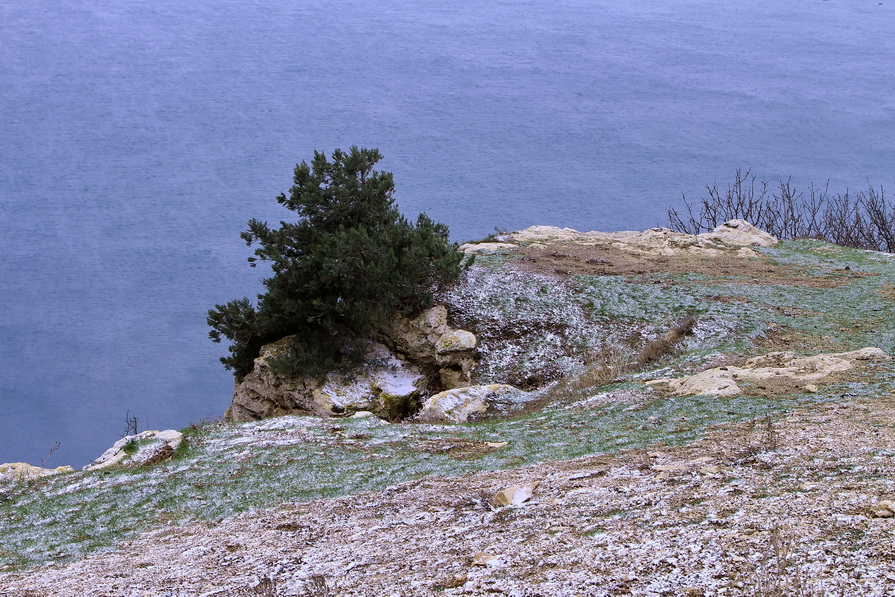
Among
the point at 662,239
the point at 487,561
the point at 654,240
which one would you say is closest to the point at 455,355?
the point at 654,240

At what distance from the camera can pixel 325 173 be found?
73.8 ft

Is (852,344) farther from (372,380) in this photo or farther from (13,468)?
(13,468)

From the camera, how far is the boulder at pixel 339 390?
20.9 m

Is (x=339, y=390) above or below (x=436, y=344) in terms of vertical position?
below

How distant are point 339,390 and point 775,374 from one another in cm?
1075

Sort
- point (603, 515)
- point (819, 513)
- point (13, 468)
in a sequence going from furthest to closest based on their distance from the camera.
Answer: point (13, 468), point (603, 515), point (819, 513)

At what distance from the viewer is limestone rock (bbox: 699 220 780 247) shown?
32.9 meters

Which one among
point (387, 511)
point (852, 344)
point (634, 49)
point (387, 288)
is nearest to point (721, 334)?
point (852, 344)

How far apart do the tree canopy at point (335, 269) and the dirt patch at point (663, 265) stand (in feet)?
16.5

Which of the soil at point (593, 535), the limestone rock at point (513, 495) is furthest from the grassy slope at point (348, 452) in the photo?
the limestone rock at point (513, 495)

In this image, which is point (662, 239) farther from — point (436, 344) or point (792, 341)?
point (436, 344)

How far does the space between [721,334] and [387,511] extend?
1288 cm

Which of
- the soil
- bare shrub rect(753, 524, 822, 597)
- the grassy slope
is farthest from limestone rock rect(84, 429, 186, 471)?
bare shrub rect(753, 524, 822, 597)

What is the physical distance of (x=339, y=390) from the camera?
832 inches
